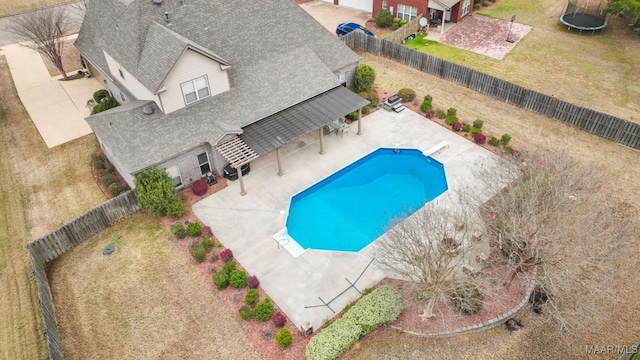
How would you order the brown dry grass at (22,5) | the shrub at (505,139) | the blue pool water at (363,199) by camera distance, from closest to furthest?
the blue pool water at (363,199)
the shrub at (505,139)
the brown dry grass at (22,5)

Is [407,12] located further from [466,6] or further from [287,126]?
[287,126]

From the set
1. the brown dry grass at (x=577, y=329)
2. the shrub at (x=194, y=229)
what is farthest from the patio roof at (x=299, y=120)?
the brown dry grass at (x=577, y=329)

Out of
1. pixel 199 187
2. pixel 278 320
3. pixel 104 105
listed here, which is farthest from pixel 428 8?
pixel 278 320

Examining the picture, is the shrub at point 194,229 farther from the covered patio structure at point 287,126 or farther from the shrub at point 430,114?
the shrub at point 430,114

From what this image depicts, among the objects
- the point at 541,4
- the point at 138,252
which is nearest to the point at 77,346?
the point at 138,252

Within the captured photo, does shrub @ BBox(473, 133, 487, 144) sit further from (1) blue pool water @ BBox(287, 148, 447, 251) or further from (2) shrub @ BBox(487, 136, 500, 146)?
(1) blue pool water @ BBox(287, 148, 447, 251)

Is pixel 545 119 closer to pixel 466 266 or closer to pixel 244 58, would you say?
pixel 466 266
